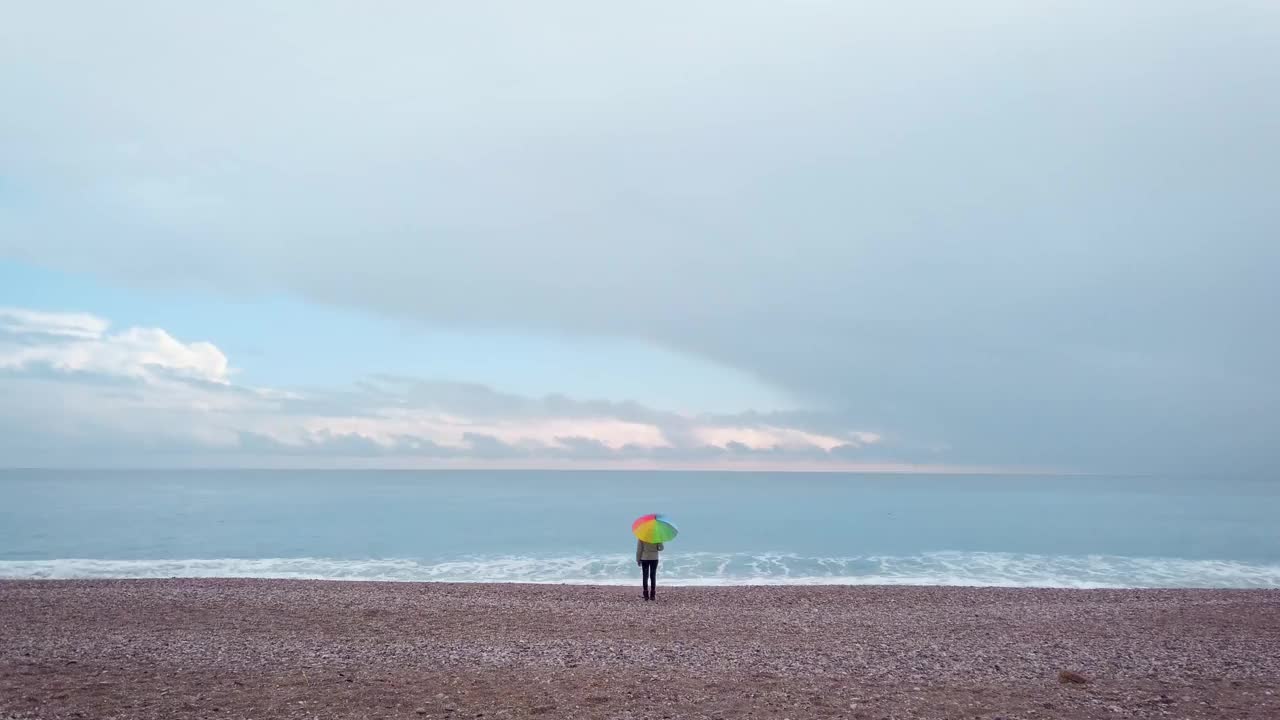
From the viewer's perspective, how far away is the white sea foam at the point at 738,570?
93.9ft

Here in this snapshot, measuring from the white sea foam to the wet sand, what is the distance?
9142 mm

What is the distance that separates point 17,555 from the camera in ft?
121

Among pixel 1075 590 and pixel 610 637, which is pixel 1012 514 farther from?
pixel 610 637

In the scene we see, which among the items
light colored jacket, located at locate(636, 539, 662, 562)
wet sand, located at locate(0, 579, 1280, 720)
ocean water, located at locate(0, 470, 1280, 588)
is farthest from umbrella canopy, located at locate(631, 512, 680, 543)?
ocean water, located at locate(0, 470, 1280, 588)

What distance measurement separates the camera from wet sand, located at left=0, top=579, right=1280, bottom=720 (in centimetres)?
949

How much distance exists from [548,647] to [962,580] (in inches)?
829

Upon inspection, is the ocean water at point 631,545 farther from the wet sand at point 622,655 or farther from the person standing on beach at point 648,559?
the wet sand at point 622,655

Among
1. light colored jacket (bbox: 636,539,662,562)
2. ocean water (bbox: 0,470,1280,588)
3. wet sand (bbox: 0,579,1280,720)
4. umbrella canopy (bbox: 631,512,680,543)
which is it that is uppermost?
umbrella canopy (bbox: 631,512,680,543)

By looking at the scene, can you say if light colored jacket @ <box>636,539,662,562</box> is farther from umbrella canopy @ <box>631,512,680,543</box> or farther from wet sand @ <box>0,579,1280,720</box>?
wet sand @ <box>0,579,1280,720</box>

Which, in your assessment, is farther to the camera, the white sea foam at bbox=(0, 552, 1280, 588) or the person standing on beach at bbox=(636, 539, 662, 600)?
the white sea foam at bbox=(0, 552, 1280, 588)

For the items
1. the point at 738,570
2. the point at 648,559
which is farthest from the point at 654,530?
the point at 738,570

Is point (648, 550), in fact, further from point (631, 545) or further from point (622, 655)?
point (631, 545)

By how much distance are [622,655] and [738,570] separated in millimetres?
21203

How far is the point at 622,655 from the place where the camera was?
12.4 m
